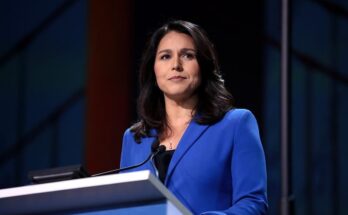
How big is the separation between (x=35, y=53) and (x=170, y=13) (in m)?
0.89

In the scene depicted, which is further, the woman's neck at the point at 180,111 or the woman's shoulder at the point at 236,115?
the woman's neck at the point at 180,111

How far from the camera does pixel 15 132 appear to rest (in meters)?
3.74

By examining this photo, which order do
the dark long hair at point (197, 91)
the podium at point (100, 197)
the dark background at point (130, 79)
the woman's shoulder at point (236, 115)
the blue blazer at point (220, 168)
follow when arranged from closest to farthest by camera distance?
1. the podium at point (100, 197)
2. the blue blazer at point (220, 168)
3. the woman's shoulder at point (236, 115)
4. the dark long hair at point (197, 91)
5. the dark background at point (130, 79)

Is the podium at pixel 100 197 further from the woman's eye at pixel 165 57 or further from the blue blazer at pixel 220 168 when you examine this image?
the woman's eye at pixel 165 57

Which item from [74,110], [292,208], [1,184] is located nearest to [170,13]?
[74,110]

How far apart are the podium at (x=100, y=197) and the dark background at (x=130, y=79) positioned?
1.47 metres

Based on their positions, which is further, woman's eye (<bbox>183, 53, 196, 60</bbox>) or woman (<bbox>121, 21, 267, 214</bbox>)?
woman's eye (<bbox>183, 53, 196, 60</bbox>)

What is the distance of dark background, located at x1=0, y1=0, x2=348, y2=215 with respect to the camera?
3.08 meters

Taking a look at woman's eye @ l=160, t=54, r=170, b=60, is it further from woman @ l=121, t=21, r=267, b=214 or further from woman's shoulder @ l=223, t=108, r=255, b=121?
woman's shoulder @ l=223, t=108, r=255, b=121

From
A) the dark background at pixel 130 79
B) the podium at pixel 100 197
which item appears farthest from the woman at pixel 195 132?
the dark background at pixel 130 79

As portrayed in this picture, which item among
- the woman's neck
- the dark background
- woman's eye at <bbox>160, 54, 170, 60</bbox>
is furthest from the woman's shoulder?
the dark background

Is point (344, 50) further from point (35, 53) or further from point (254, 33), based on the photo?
point (35, 53)

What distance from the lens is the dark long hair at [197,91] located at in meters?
1.99

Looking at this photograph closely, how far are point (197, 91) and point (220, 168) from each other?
34 centimetres
